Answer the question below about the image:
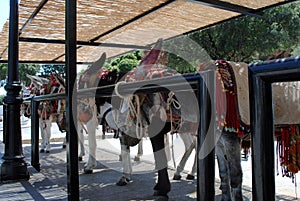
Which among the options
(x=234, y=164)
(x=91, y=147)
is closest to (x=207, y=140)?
(x=234, y=164)

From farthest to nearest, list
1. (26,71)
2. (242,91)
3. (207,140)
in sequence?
(26,71)
(242,91)
(207,140)

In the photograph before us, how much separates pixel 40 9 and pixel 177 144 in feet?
18.4

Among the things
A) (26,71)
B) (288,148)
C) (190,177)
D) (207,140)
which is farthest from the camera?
(26,71)

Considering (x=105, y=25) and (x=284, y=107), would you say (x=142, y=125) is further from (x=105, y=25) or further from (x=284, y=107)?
(x=105, y=25)

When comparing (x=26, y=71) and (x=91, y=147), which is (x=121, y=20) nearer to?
(x=91, y=147)

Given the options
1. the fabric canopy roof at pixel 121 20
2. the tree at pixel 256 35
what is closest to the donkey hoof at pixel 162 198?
the fabric canopy roof at pixel 121 20

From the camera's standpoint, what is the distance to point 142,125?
4086mm

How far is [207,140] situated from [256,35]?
44.4ft

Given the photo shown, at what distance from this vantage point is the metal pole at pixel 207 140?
47.7 inches

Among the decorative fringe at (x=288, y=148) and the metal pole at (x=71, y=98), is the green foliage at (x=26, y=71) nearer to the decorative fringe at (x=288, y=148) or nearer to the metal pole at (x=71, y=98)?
the metal pole at (x=71, y=98)

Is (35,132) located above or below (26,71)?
below

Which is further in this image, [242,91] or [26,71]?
[26,71]

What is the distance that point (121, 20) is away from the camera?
214 inches

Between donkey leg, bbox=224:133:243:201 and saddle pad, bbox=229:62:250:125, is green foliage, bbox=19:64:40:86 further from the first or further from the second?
saddle pad, bbox=229:62:250:125
